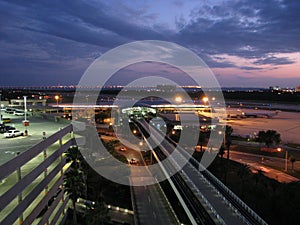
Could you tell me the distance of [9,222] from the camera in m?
12.1

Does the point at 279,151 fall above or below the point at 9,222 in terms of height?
below

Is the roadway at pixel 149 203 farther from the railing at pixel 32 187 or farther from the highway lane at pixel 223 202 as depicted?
the railing at pixel 32 187

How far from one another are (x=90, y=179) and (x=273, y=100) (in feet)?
632

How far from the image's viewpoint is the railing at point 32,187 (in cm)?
1236

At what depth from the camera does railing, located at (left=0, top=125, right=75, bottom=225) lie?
12.4m

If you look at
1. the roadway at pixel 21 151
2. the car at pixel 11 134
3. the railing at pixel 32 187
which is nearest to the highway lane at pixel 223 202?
the railing at pixel 32 187

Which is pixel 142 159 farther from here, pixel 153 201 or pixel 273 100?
pixel 273 100

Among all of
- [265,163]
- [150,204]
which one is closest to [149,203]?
[150,204]

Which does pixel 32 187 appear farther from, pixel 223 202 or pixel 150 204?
pixel 223 202

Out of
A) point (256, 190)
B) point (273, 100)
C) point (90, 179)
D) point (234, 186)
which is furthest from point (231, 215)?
point (273, 100)

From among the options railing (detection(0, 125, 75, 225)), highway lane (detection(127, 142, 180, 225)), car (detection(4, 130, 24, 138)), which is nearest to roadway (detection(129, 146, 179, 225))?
highway lane (detection(127, 142, 180, 225))

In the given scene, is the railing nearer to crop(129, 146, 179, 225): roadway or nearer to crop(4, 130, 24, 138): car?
crop(4, 130, 24, 138): car

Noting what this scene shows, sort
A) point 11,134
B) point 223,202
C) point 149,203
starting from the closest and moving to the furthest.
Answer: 1. point 223,202
2. point 11,134
3. point 149,203

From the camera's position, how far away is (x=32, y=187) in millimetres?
16031
